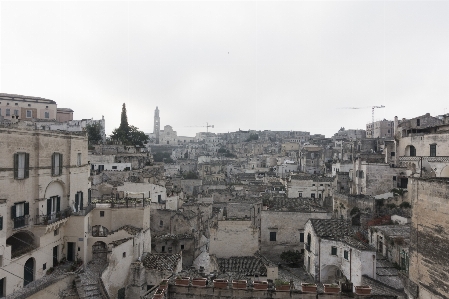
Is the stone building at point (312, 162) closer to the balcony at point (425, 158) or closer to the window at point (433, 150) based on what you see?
the balcony at point (425, 158)

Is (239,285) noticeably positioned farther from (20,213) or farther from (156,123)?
(156,123)

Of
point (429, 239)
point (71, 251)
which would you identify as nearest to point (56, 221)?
point (71, 251)

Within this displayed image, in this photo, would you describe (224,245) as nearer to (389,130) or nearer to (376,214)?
(376,214)

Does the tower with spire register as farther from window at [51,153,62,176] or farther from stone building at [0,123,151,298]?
window at [51,153,62,176]

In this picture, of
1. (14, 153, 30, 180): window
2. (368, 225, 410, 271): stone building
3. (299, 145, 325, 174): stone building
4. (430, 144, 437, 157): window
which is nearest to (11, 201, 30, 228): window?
(14, 153, 30, 180): window

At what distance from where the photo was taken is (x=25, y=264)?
20.2m

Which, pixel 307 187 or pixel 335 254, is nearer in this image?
pixel 335 254

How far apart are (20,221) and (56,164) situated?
4.63m

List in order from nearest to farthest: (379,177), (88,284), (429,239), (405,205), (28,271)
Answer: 1. (429,239)
2. (88,284)
3. (28,271)
4. (405,205)
5. (379,177)

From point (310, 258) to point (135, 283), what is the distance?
12702 mm

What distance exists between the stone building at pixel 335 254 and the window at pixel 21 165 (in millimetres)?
19668

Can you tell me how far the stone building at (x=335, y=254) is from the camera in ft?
66.6

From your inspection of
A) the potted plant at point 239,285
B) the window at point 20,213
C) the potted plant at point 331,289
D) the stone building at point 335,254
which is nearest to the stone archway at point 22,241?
the window at point 20,213

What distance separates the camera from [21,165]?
21.2 m
